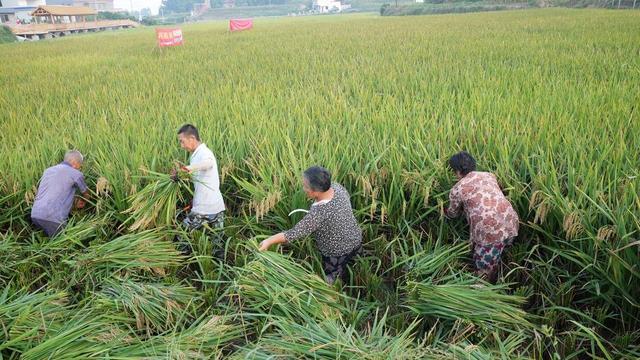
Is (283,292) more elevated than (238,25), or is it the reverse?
(238,25)

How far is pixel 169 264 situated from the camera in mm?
2461

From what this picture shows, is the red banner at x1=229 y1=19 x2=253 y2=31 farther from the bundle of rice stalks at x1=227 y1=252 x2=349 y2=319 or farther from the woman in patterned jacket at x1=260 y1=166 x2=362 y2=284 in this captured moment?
the bundle of rice stalks at x1=227 y1=252 x2=349 y2=319

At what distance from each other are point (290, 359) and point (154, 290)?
0.90 m

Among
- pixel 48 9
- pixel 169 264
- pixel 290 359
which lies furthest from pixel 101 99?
pixel 48 9

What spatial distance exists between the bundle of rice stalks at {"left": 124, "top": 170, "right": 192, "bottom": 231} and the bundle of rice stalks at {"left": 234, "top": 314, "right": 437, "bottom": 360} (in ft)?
4.08

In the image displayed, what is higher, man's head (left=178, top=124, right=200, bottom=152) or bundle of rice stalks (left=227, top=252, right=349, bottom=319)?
man's head (left=178, top=124, right=200, bottom=152)

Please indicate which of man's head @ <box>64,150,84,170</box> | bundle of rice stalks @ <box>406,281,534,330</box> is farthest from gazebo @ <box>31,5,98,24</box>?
bundle of rice stalks @ <box>406,281,534,330</box>

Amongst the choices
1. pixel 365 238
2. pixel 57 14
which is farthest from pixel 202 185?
pixel 57 14

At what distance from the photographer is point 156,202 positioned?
2.73m

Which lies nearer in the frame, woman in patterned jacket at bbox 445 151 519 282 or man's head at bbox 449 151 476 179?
woman in patterned jacket at bbox 445 151 519 282

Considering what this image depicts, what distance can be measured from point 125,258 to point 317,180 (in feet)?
3.92

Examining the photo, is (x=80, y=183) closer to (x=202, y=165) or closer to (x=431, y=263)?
(x=202, y=165)

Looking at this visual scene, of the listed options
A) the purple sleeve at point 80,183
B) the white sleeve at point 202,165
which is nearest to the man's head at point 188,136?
the white sleeve at point 202,165

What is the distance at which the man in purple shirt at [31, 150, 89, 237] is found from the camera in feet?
9.31
